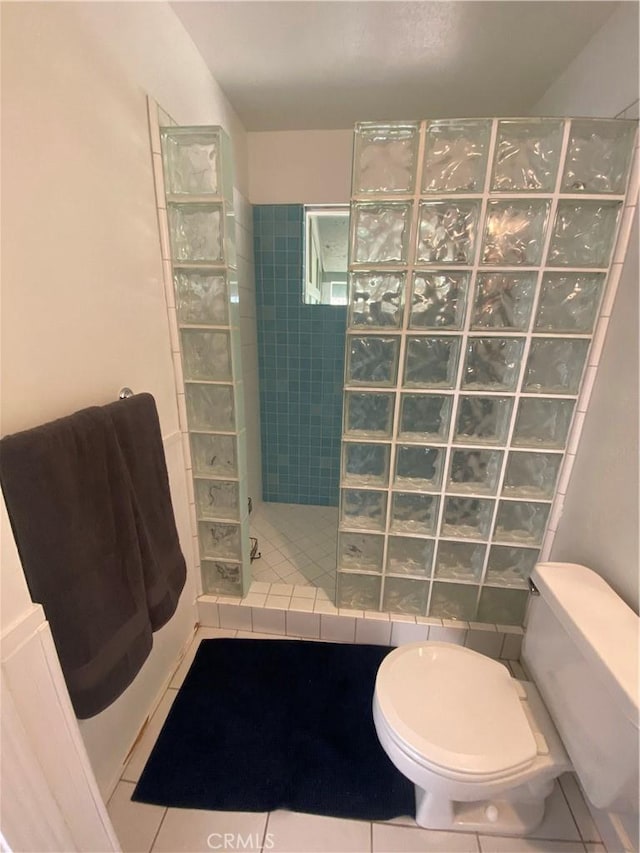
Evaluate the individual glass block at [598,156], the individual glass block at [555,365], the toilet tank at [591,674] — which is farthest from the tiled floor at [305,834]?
the individual glass block at [598,156]

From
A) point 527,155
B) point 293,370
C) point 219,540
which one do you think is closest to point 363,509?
point 219,540

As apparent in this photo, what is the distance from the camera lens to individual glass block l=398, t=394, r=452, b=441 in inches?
48.4

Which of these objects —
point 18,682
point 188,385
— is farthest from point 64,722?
point 188,385

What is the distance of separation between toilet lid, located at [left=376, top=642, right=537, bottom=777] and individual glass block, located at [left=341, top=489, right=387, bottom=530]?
445 mm

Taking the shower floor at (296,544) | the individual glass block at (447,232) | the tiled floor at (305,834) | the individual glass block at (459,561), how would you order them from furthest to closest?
the shower floor at (296,544) < the individual glass block at (459,561) < the individual glass block at (447,232) < the tiled floor at (305,834)

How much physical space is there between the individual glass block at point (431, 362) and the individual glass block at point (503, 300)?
0.10 meters

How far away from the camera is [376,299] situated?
117 centimetres

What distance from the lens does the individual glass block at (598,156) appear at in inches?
37.7

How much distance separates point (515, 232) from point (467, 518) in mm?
984

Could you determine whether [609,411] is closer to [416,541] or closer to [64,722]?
[416,541]

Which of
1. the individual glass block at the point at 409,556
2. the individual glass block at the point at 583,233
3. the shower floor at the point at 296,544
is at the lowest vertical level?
the shower floor at the point at 296,544

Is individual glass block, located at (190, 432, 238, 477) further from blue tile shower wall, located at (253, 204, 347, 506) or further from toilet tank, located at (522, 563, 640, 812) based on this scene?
toilet tank, located at (522, 563, 640, 812)

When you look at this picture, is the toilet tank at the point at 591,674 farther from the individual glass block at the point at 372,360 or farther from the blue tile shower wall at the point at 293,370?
the blue tile shower wall at the point at 293,370

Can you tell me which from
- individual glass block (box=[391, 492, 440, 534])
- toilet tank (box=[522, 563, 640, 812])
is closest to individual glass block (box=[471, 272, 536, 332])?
individual glass block (box=[391, 492, 440, 534])
